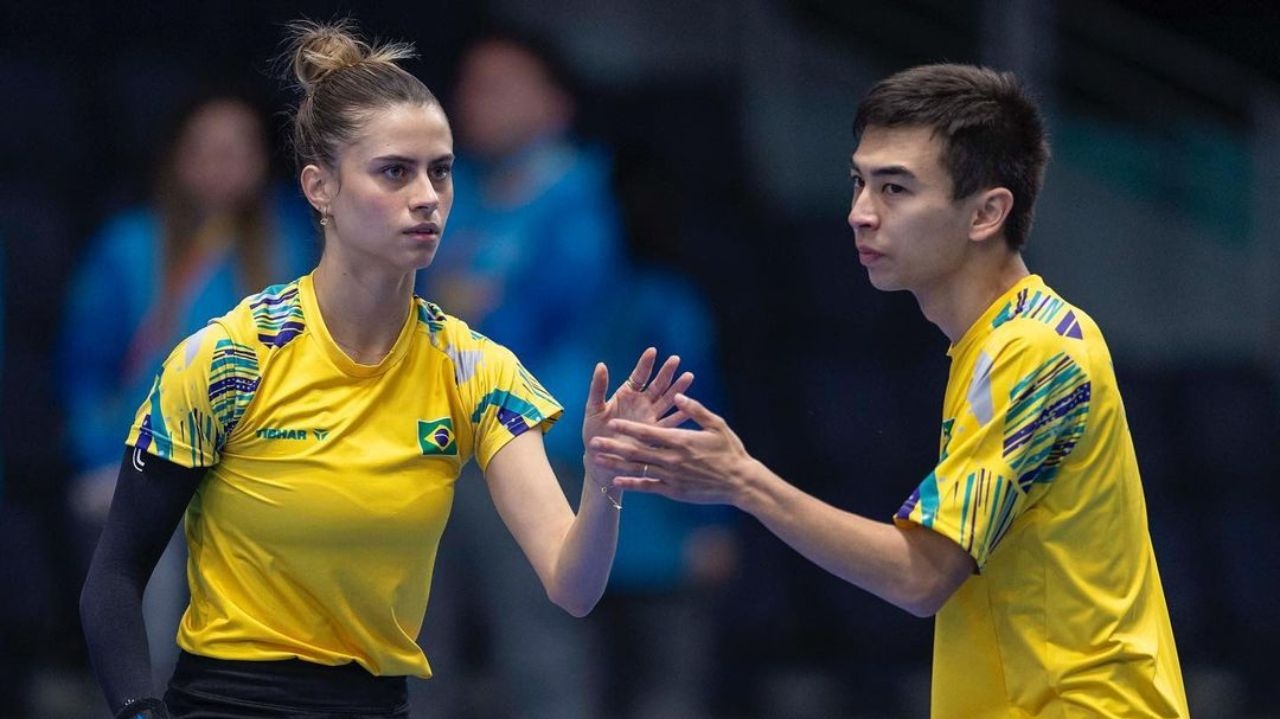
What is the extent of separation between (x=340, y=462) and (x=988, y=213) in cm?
94

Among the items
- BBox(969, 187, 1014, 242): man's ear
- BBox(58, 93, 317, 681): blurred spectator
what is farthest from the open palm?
BBox(58, 93, 317, 681): blurred spectator

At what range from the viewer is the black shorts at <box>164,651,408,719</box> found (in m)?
2.69

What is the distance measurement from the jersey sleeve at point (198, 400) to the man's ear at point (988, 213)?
99 cm

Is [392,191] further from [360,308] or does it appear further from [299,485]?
[299,485]

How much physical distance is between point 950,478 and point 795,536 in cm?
22

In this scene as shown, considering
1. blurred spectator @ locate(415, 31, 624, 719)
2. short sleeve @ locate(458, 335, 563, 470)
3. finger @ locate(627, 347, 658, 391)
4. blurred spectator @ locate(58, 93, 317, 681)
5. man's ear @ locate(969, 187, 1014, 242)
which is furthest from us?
blurred spectator @ locate(415, 31, 624, 719)

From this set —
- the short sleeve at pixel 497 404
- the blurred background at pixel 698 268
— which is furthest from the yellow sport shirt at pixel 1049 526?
the blurred background at pixel 698 268

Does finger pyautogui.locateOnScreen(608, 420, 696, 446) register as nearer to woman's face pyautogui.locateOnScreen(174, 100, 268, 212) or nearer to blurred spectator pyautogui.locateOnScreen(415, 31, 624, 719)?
blurred spectator pyautogui.locateOnScreen(415, 31, 624, 719)

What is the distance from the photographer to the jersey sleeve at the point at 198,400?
2652mm

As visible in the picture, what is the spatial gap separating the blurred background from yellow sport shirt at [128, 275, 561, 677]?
1982mm

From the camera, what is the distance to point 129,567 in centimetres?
266

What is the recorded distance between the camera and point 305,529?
2691 mm

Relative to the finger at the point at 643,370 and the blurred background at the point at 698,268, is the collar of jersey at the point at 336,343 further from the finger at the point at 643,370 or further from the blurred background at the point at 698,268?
the blurred background at the point at 698,268

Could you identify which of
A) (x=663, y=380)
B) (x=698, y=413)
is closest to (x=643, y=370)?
(x=663, y=380)
